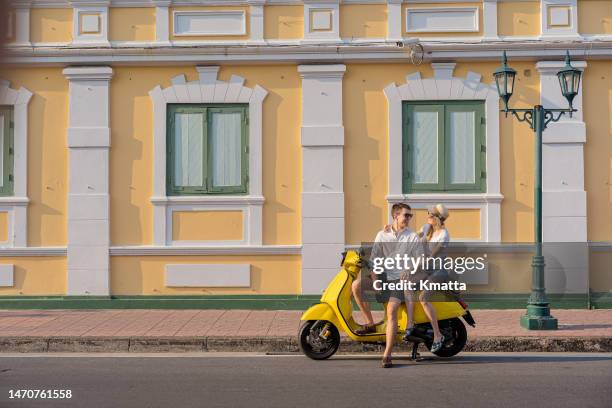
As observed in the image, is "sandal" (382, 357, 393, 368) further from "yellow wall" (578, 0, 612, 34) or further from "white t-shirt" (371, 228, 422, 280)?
"yellow wall" (578, 0, 612, 34)

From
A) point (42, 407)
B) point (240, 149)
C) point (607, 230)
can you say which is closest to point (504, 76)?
point (607, 230)

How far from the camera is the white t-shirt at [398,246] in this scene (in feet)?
26.6

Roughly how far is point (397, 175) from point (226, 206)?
2.88 metres

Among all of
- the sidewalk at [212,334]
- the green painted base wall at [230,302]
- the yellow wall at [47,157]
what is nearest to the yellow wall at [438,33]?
the green painted base wall at [230,302]

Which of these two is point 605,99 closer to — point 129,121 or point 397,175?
point 397,175

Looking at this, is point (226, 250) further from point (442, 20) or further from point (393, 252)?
point (442, 20)

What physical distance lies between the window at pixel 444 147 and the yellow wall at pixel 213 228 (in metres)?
2.88

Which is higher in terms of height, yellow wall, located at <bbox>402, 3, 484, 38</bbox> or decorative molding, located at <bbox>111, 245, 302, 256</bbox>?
yellow wall, located at <bbox>402, 3, 484, 38</bbox>

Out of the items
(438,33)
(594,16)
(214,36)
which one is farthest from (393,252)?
(594,16)

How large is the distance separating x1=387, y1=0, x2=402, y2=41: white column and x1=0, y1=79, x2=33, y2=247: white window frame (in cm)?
608

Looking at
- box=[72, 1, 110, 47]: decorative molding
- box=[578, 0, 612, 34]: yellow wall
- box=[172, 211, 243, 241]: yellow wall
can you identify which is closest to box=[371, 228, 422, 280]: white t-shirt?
box=[172, 211, 243, 241]: yellow wall

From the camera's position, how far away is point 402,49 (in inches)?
483

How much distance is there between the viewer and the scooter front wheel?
8219 mm

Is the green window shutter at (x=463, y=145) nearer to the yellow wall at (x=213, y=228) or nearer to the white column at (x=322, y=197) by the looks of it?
the white column at (x=322, y=197)
